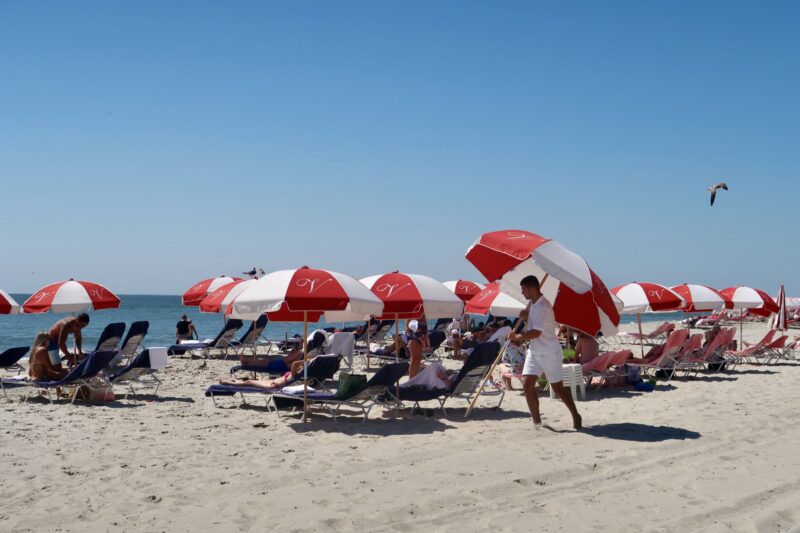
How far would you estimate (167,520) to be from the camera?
177 inches

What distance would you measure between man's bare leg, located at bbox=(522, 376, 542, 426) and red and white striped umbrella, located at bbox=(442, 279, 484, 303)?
10.1m

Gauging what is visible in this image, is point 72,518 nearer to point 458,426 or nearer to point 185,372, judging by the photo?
point 458,426

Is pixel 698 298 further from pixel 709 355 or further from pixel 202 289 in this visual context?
pixel 202 289

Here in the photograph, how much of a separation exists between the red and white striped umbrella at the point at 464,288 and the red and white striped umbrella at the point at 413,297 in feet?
25.3

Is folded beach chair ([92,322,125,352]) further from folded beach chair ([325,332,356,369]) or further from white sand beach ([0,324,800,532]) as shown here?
white sand beach ([0,324,800,532])

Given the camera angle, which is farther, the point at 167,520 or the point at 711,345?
the point at 711,345

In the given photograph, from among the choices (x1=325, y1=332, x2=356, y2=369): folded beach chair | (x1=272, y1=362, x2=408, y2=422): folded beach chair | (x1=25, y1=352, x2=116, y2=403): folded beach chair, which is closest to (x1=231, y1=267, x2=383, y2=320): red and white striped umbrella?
(x1=272, y1=362, x2=408, y2=422): folded beach chair

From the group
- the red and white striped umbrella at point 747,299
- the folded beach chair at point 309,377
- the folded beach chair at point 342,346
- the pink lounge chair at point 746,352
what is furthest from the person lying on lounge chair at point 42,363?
the red and white striped umbrella at point 747,299

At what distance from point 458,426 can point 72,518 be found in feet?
13.5

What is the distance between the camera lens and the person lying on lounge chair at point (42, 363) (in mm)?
9586

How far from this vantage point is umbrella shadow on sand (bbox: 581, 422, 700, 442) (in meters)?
7.01

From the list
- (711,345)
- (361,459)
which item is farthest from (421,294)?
(711,345)

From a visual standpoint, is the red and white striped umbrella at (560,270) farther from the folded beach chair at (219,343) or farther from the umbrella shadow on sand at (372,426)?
the folded beach chair at (219,343)

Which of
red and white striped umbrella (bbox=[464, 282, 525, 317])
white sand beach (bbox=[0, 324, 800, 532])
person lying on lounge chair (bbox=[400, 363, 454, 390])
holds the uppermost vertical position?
red and white striped umbrella (bbox=[464, 282, 525, 317])
